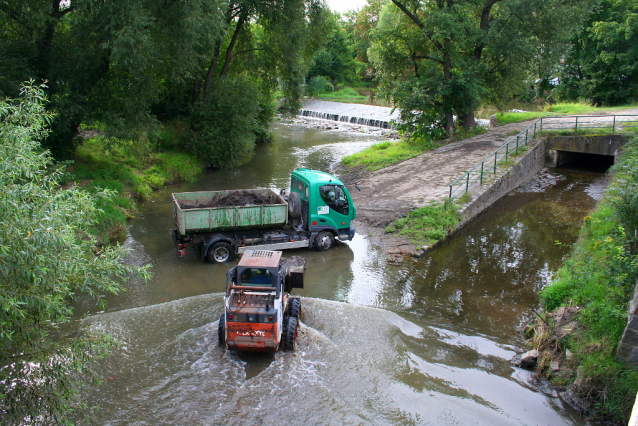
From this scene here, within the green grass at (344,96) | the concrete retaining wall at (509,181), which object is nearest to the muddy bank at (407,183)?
the concrete retaining wall at (509,181)

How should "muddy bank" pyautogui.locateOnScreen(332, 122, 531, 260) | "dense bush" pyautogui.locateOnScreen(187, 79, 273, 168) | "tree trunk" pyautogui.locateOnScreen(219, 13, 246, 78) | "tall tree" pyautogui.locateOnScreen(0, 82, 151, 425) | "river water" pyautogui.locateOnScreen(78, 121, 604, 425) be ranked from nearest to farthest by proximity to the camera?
1. "tall tree" pyautogui.locateOnScreen(0, 82, 151, 425)
2. "river water" pyautogui.locateOnScreen(78, 121, 604, 425)
3. "muddy bank" pyautogui.locateOnScreen(332, 122, 531, 260)
4. "dense bush" pyautogui.locateOnScreen(187, 79, 273, 168)
5. "tree trunk" pyautogui.locateOnScreen(219, 13, 246, 78)

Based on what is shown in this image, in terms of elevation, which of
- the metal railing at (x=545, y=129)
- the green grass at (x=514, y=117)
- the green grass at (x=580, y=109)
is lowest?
the metal railing at (x=545, y=129)

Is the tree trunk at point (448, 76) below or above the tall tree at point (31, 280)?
above

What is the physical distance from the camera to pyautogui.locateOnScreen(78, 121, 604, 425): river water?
7.55m

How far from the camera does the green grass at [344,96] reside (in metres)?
55.1

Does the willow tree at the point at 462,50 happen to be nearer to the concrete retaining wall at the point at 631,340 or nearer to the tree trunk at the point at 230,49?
the tree trunk at the point at 230,49

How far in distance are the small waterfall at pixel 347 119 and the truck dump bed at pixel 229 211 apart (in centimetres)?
2731

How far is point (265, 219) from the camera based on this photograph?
13.2 meters

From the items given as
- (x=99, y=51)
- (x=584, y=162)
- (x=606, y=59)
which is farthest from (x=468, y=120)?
(x=99, y=51)

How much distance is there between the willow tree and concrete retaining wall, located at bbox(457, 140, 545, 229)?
4.60 m

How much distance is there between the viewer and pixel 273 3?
22.9 metres

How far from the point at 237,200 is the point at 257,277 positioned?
5.53m

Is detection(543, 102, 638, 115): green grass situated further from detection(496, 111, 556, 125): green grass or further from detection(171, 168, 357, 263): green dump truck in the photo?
detection(171, 168, 357, 263): green dump truck

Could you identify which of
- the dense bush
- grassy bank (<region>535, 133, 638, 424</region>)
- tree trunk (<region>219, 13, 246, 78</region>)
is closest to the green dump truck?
grassy bank (<region>535, 133, 638, 424</region>)
